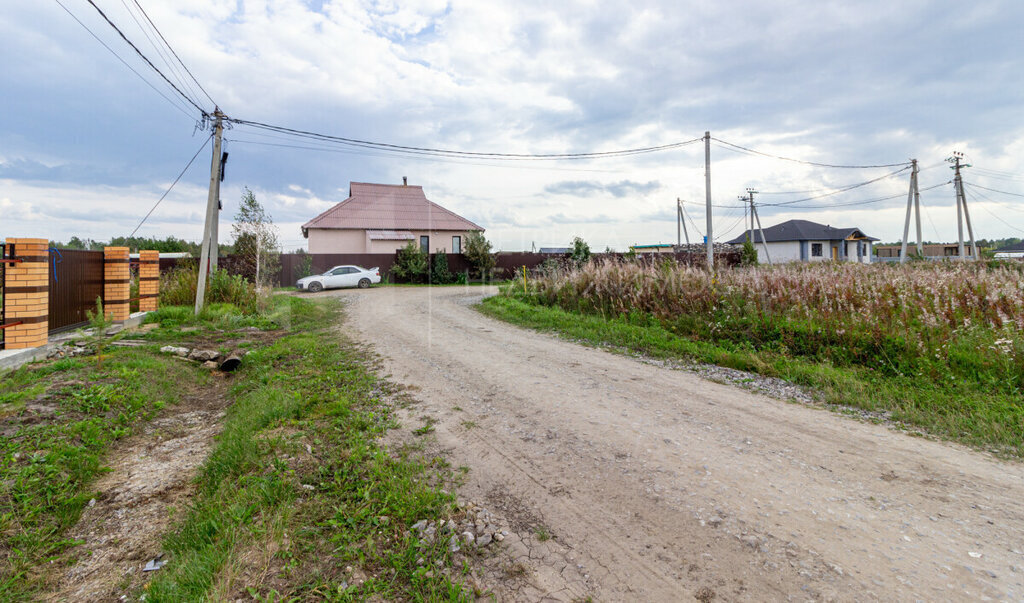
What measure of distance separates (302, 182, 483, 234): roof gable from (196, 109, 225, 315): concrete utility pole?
18.8 metres

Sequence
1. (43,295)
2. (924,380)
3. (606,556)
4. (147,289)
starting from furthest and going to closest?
(147,289), (43,295), (924,380), (606,556)

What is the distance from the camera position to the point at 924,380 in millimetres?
5480

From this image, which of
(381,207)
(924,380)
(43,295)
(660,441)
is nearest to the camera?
(660,441)

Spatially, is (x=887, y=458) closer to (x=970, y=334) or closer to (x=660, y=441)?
(x=660, y=441)

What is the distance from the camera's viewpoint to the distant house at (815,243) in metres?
43.3

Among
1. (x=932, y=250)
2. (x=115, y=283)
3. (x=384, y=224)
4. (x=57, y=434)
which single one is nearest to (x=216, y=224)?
(x=115, y=283)

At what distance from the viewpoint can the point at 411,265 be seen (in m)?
26.1

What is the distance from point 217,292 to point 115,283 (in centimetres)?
246

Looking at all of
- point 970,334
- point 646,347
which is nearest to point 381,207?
point 646,347

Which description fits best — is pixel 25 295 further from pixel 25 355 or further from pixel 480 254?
pixel 480 254

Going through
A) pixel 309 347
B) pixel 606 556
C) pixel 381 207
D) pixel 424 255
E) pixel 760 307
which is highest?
pixel 381 207

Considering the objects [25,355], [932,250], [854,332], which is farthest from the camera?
[932,250]

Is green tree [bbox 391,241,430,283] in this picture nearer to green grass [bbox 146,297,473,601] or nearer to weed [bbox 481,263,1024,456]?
weed [bbox 481,263,1024,456]

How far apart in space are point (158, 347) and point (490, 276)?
2024 cm
